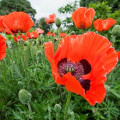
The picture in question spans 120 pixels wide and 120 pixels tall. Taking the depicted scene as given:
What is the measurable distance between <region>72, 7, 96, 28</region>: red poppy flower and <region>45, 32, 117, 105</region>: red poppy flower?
0.72 m

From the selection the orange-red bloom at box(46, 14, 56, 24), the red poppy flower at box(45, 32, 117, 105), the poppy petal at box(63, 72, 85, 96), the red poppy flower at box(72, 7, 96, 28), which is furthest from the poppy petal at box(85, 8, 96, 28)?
the orange-red bloom at box(46, 14, 56, 24)

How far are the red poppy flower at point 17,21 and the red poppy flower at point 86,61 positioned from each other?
76cm

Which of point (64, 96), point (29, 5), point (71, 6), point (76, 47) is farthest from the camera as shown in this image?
point (29, 5)

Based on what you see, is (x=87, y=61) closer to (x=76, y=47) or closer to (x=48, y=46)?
(x=76, y=47)

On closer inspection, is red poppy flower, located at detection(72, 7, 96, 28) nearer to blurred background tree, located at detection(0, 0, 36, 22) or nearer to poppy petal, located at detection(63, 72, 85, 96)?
poppy petal, located at detection(63, 72, 85, 96)

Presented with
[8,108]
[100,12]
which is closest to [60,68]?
Result: [8,108]

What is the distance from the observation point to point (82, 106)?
1.50 metres

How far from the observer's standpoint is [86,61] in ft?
2.74

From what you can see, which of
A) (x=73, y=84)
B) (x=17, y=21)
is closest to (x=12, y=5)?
(x=17, y=21)

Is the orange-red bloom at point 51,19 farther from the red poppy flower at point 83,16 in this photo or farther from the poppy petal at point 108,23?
the red poppy flower at point 83,16

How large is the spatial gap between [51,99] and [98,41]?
2.85ft

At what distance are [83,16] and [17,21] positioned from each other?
72 centimetres

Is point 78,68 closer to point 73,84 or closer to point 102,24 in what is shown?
point 73,84

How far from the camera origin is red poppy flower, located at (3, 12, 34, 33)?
135cm
